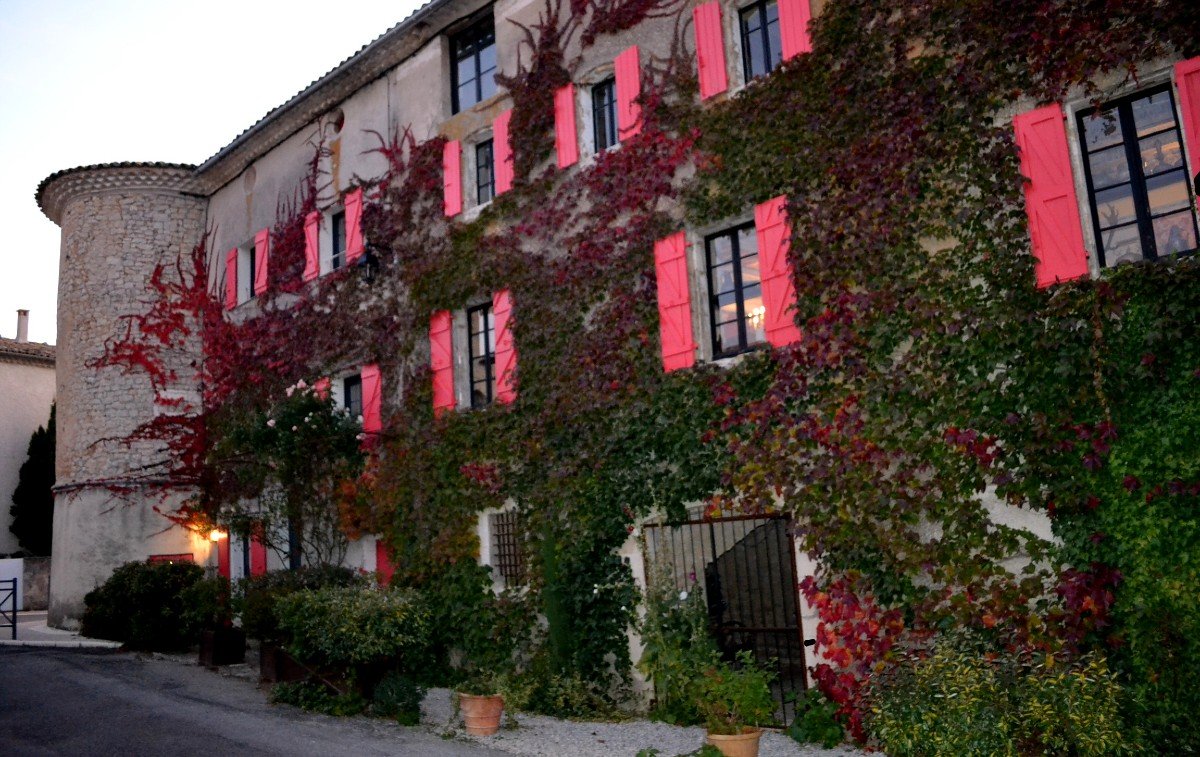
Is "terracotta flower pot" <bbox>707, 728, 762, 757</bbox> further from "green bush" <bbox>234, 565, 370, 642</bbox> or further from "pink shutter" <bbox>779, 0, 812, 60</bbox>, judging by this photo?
"pink shutter" <bbox>779, 0, 812, 60</bbox>

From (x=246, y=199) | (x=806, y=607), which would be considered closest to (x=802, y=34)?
(x=806, y=607)

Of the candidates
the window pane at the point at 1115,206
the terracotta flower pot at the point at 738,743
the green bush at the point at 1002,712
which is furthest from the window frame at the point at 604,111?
the green bush at the point at 1002,712

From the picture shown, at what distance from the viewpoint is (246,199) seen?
54.0ft

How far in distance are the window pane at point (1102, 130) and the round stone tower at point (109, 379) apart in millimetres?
14726

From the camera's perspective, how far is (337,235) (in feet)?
47.8

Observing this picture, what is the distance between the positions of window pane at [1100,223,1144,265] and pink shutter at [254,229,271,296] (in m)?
12.5

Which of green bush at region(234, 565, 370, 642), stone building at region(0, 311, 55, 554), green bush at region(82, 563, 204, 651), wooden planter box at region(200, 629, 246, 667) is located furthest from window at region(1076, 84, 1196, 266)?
stone building at region(0, 311, 55, 554)

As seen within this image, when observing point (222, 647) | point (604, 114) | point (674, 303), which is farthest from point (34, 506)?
point (674, 303)

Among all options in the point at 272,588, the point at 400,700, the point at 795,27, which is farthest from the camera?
the point at 272,588

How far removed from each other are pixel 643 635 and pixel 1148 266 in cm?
542

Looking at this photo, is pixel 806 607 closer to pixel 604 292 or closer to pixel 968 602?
pixel 968 602

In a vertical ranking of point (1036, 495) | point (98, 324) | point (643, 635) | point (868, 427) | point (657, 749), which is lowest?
point (657, 749)

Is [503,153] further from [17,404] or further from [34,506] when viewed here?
[17,404]

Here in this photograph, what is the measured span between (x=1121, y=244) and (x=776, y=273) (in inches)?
111
